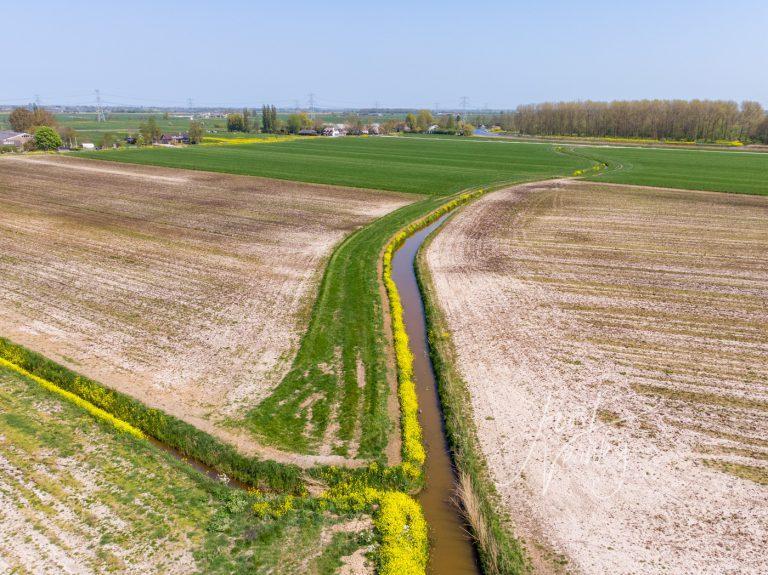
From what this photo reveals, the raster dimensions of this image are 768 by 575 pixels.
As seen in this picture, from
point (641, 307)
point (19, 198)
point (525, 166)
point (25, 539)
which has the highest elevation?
point (525, 166)

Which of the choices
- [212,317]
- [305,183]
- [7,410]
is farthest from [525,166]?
[7,410]

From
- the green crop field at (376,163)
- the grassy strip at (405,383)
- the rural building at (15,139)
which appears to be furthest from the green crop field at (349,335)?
the rural building at (15,139)

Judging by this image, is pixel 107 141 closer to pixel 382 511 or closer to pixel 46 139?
pixel 46 139

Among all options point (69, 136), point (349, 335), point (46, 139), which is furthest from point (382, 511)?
point (69, 136)

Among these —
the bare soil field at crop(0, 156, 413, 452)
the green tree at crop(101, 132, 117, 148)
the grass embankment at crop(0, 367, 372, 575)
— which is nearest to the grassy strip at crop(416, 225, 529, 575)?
the grass embankment at crop(0, 367, 372, 575)

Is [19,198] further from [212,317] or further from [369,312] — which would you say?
[369,312]

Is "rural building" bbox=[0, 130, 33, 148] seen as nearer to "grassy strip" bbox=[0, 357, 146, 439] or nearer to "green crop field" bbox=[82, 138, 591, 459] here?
"green crop field" bbox=[82, 138, 591, 459]
